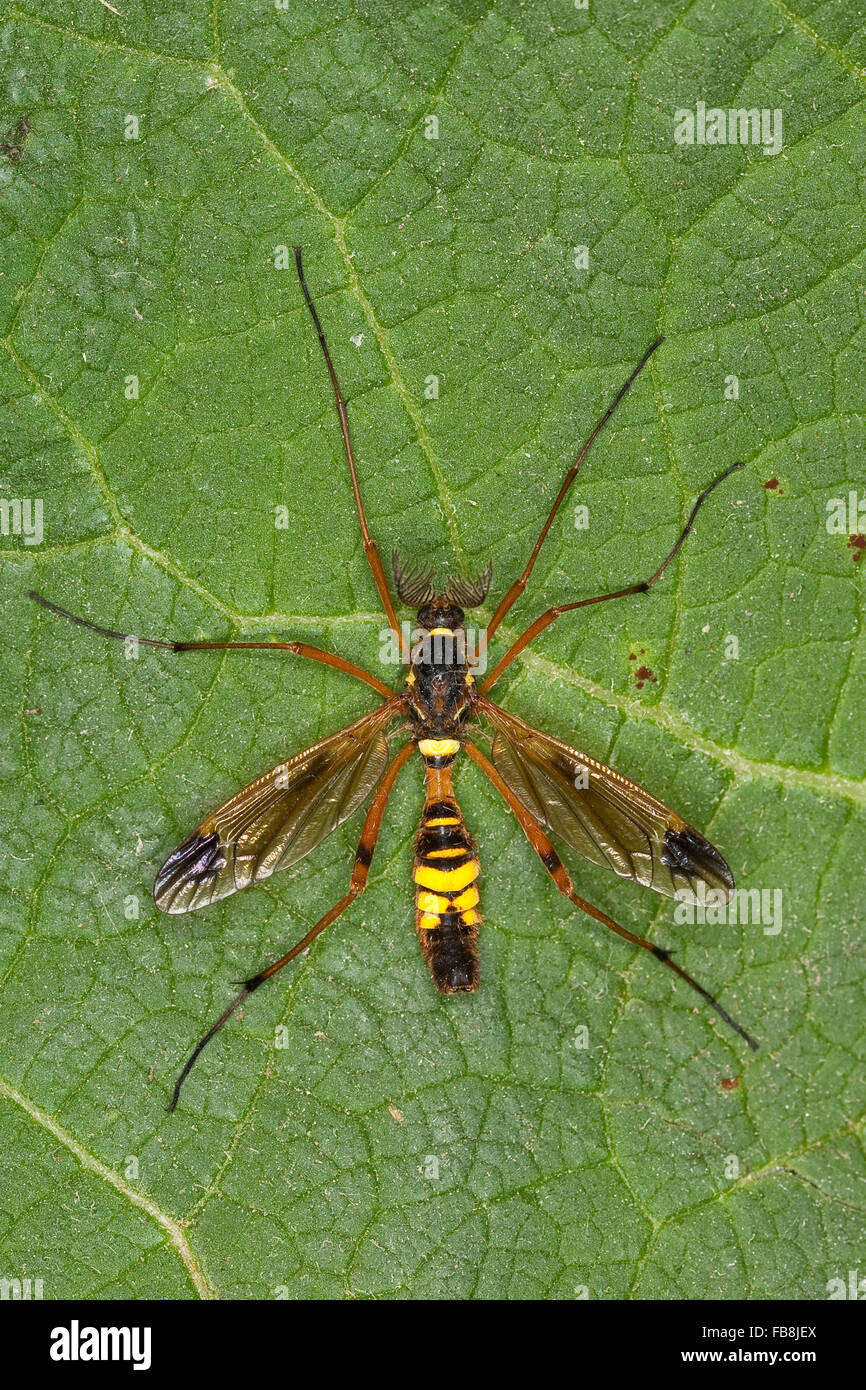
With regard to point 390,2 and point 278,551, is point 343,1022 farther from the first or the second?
point 390,2

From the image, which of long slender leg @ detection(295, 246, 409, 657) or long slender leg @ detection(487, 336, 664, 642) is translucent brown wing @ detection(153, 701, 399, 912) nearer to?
long slender leg @ detection(295, 246, 409, 657)

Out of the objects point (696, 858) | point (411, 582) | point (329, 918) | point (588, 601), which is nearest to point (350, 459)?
point (411, 582)

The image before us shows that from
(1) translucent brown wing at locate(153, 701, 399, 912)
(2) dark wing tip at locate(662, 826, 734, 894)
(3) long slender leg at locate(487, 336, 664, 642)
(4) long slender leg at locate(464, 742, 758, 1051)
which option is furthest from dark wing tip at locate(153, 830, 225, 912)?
(2) dark wing tip at locate(662, 826, 734, 894)

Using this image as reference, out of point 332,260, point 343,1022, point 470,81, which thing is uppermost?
point 470,81

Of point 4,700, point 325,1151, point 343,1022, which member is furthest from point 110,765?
point 325,1151

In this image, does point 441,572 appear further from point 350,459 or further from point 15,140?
point 15,140

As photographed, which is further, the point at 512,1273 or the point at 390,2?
the point at 512,1273
